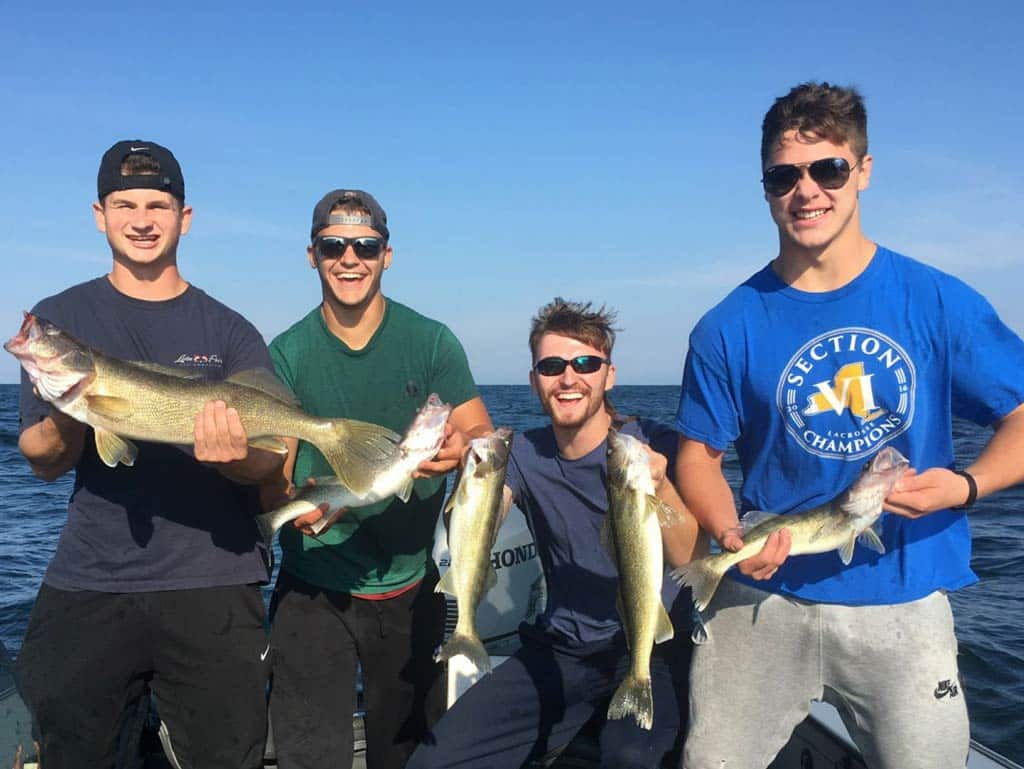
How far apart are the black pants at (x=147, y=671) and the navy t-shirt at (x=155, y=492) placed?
127 millimetres

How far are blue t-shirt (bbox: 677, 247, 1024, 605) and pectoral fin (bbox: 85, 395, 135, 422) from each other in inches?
124

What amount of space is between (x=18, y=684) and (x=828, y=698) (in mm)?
4473

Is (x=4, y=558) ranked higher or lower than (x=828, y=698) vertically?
lower

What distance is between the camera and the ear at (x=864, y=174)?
4.21 meters

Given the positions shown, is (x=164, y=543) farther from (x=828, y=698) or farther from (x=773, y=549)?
(x=828, y=698)

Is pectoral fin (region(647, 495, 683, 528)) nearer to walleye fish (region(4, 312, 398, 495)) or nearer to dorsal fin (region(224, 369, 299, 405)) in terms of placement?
walleye fish (region(4, 312, 398, 495))

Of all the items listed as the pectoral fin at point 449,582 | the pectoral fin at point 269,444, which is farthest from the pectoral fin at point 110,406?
the pectoral fin at point 449,582

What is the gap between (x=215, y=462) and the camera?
14.9ft

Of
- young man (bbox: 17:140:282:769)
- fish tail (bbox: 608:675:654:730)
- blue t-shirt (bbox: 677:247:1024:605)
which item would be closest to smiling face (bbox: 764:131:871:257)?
blue t-shirt (bbox: 677:247:1024:605)

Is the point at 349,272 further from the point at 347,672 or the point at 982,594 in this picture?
the point at 982,594

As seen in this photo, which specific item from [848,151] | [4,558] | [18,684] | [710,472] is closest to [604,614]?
[710,472]

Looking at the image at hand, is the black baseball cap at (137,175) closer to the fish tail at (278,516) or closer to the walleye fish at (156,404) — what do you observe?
the walleye fish at (156,404)

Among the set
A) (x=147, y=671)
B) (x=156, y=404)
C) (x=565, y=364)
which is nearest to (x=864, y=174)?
(x=565, y=364)

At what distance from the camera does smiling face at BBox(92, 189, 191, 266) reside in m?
4.79
